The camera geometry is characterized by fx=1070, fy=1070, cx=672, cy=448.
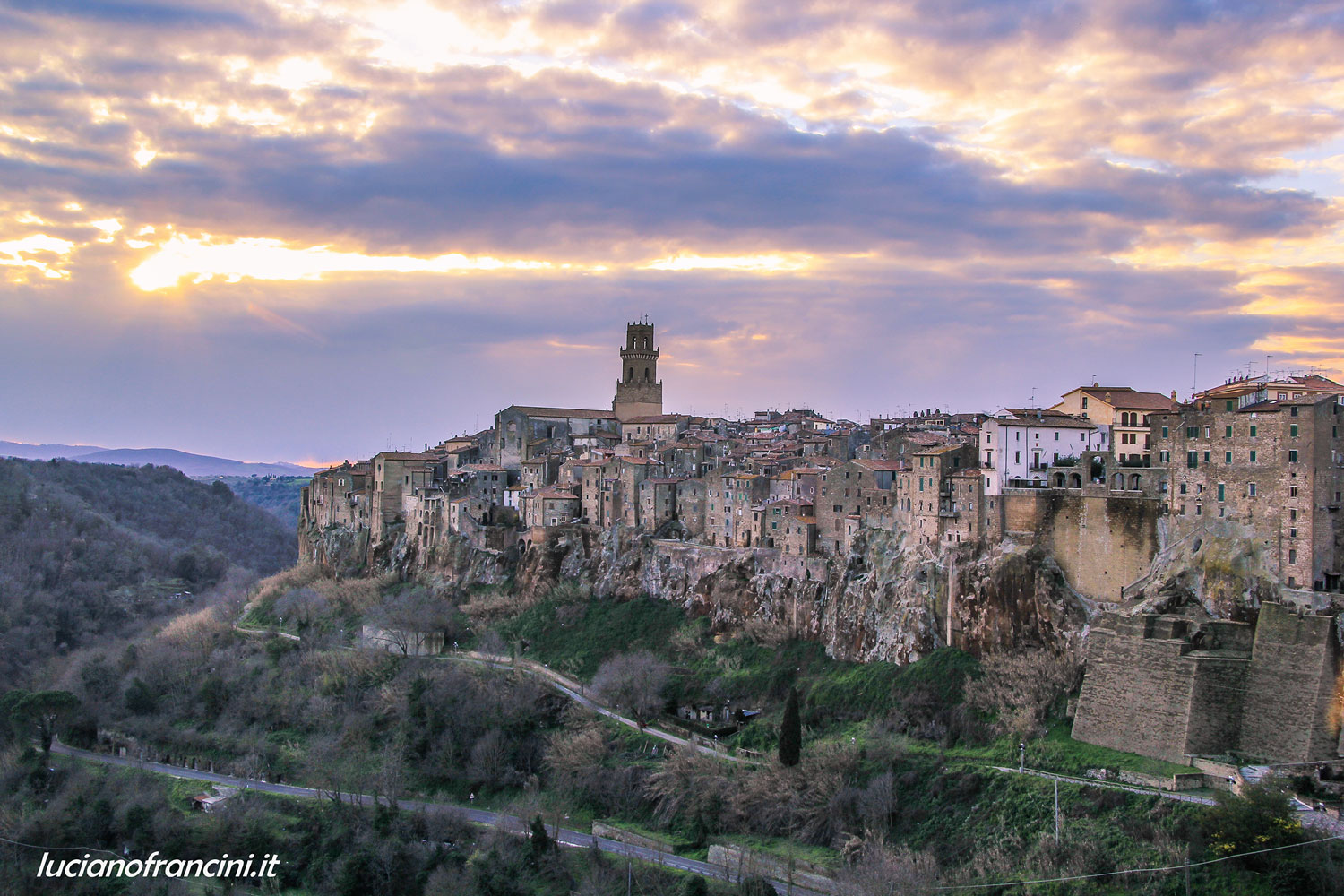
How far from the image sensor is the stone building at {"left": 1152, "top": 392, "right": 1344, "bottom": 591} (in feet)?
106

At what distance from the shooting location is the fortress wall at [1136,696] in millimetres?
32781

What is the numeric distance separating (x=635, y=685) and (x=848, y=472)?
1326cm

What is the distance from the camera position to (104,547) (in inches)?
3775

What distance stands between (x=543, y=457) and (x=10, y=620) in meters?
41.5

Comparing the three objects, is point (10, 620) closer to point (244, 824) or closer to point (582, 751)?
point (244, 824)

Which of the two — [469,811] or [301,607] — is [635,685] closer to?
[469,811]

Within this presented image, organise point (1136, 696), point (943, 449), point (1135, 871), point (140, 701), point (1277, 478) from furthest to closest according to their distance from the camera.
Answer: point (140, 701) < point (943, 449) < point (1136, 696) < point (1277, 478) < point (1135, 871)

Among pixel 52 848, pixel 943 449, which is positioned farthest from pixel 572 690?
pixel 52 848

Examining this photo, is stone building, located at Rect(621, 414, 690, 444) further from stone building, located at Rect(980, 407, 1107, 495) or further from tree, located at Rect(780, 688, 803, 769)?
tree, located at Rect(780, 688, 803, 769)

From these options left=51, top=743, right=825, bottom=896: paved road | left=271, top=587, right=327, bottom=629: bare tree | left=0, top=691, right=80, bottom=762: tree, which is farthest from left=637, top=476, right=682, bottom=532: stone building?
left=0, top=691, right=80, bottom=762: tree

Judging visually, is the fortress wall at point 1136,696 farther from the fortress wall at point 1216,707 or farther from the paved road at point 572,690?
the paved road at point 572,690

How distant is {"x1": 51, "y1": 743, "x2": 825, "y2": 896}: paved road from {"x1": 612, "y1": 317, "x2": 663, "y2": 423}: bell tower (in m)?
37.3

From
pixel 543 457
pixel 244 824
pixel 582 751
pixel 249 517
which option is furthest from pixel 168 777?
pixel 249 517

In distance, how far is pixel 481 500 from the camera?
215 ft
